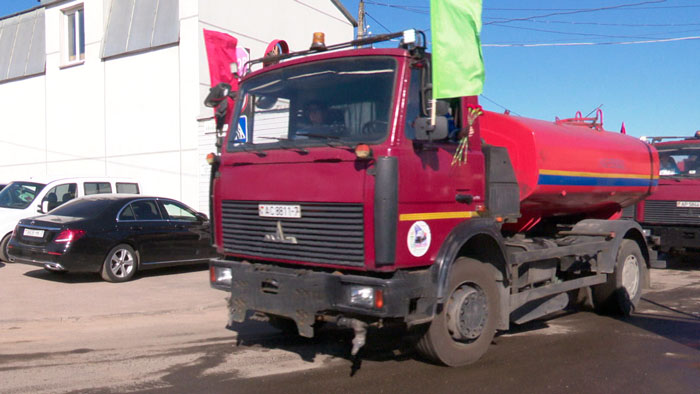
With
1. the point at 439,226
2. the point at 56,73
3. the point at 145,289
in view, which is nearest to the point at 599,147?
the point at 439,226

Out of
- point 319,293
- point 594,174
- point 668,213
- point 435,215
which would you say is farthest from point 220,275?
point 668,213

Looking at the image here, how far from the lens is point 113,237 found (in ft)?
35.9

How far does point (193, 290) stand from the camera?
10.4 metres

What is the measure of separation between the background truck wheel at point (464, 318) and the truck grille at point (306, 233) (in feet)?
3.41

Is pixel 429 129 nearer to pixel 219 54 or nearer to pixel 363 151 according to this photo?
pixel 363 151

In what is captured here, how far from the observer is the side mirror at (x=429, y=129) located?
17.4 feet

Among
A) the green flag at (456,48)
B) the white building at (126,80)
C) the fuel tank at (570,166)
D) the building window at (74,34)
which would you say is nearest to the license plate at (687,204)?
the fuel tank at (570,166)

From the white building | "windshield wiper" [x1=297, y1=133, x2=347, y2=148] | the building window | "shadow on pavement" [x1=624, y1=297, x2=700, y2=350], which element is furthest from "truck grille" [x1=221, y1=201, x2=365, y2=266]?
the building window

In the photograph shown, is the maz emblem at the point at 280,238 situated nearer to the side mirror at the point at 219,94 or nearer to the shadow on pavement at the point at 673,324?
the side mirror at the point at 219,94

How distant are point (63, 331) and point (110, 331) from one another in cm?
56

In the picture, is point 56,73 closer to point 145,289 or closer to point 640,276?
point 145,289

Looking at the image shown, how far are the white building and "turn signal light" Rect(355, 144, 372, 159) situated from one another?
11469 millimetres

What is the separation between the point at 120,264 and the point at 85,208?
1.17 m

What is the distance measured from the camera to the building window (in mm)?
20656
